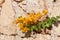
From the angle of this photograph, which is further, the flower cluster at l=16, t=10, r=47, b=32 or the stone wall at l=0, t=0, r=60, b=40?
the stone wall at l=0, t=0, r=60, b=40

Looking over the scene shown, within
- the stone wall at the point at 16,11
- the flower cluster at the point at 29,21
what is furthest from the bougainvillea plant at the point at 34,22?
the stone wall at the point at 16,11

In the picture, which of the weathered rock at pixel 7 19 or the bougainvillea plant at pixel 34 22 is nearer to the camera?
the bougainvillea plant at pixel 34 22

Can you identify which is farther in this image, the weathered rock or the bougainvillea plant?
the weathered rock

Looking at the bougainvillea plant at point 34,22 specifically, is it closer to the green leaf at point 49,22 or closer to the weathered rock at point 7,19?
the green leaf at point 49,22

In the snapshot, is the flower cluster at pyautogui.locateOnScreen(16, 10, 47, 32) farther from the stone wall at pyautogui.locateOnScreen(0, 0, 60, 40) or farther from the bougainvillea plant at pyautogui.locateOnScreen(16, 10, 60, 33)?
the stone wall at pyautogui.locateOnScreen(0, 0, 60, 40)

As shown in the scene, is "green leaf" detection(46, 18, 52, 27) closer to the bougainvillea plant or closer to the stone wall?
the bougainvillea plant

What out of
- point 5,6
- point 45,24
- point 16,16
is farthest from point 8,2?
point 45,24

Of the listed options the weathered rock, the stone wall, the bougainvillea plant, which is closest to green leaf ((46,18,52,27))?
the bougainvillea plant

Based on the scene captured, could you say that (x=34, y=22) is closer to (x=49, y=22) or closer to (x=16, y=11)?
(x=49, y=22)

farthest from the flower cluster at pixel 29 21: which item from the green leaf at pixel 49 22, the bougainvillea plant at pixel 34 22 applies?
the green leaf at pixel 49 22

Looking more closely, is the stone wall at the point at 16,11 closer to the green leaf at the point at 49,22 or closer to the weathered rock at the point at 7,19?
the weathered rock at the point at 7,19
